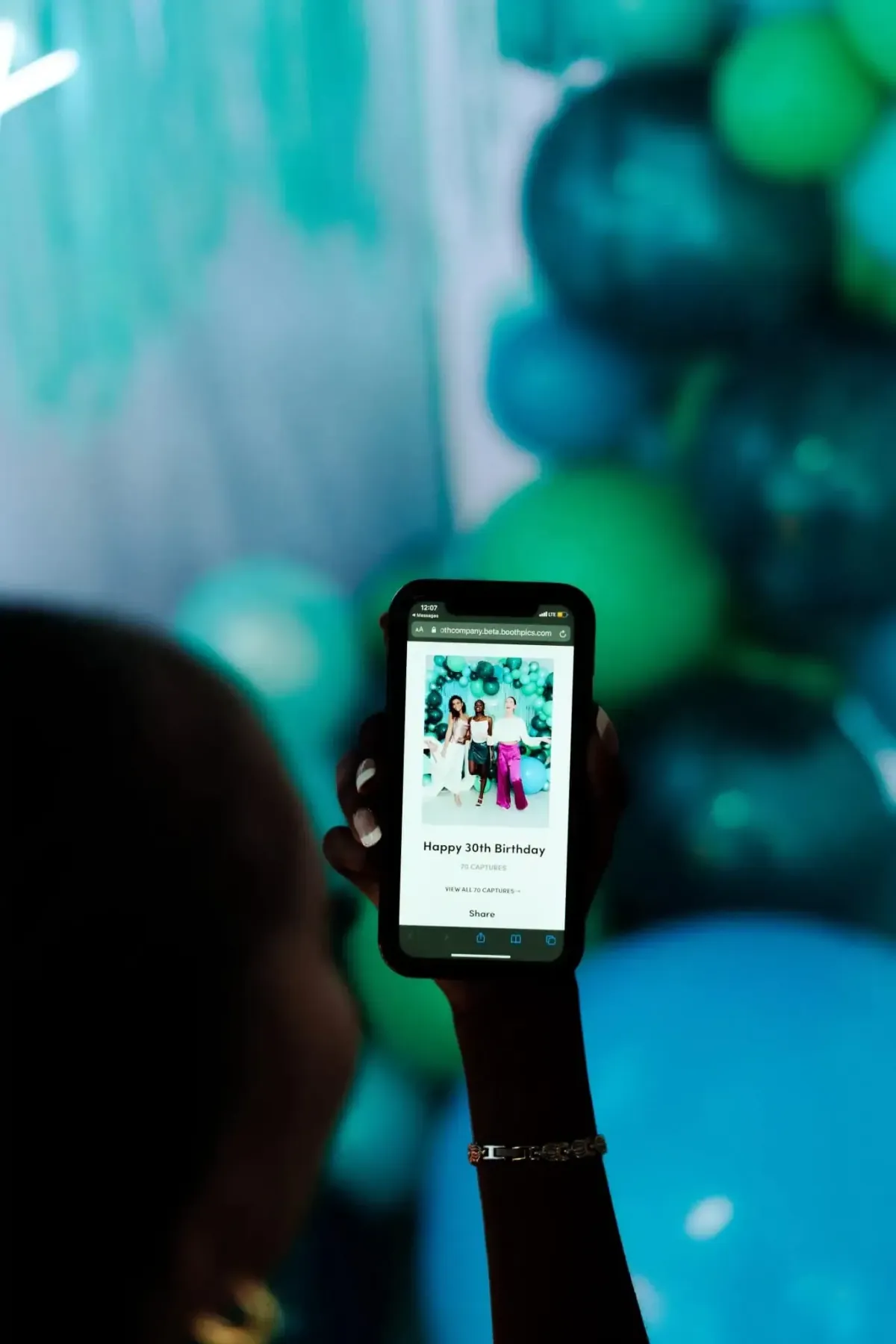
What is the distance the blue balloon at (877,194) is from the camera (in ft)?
2.69

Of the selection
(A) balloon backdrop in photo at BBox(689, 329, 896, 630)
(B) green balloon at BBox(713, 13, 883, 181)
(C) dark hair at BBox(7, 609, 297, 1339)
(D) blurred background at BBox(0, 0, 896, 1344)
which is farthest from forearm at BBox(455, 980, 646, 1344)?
(B) green balloon at BBox(713, 13, 883, 181)

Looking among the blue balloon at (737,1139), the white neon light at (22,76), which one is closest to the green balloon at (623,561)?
the blue balloon at (737,1139)

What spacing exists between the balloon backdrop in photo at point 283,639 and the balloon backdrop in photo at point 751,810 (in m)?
0.22

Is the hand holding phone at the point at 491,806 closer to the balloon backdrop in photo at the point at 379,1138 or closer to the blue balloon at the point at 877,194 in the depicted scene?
the balloon backdrop in photo at the point at 379,1138

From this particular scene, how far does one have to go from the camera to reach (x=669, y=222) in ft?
2.76

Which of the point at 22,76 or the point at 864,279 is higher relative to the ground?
the point at 22,76

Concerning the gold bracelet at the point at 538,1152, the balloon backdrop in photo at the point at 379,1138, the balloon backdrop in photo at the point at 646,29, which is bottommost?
the gold bracelet at the point at 538,1152

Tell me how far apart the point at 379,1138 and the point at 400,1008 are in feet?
0.34

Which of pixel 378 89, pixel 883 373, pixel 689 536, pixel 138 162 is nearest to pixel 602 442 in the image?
pixel 689 536

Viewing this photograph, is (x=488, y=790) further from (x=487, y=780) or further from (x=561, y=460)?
(x=561, y=460)

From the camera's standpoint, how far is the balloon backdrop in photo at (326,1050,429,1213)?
3.13 feet

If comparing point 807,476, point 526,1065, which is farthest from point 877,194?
point 526,1065

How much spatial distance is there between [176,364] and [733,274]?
1.35 ft

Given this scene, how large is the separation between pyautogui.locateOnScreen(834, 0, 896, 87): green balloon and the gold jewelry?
0.99m
